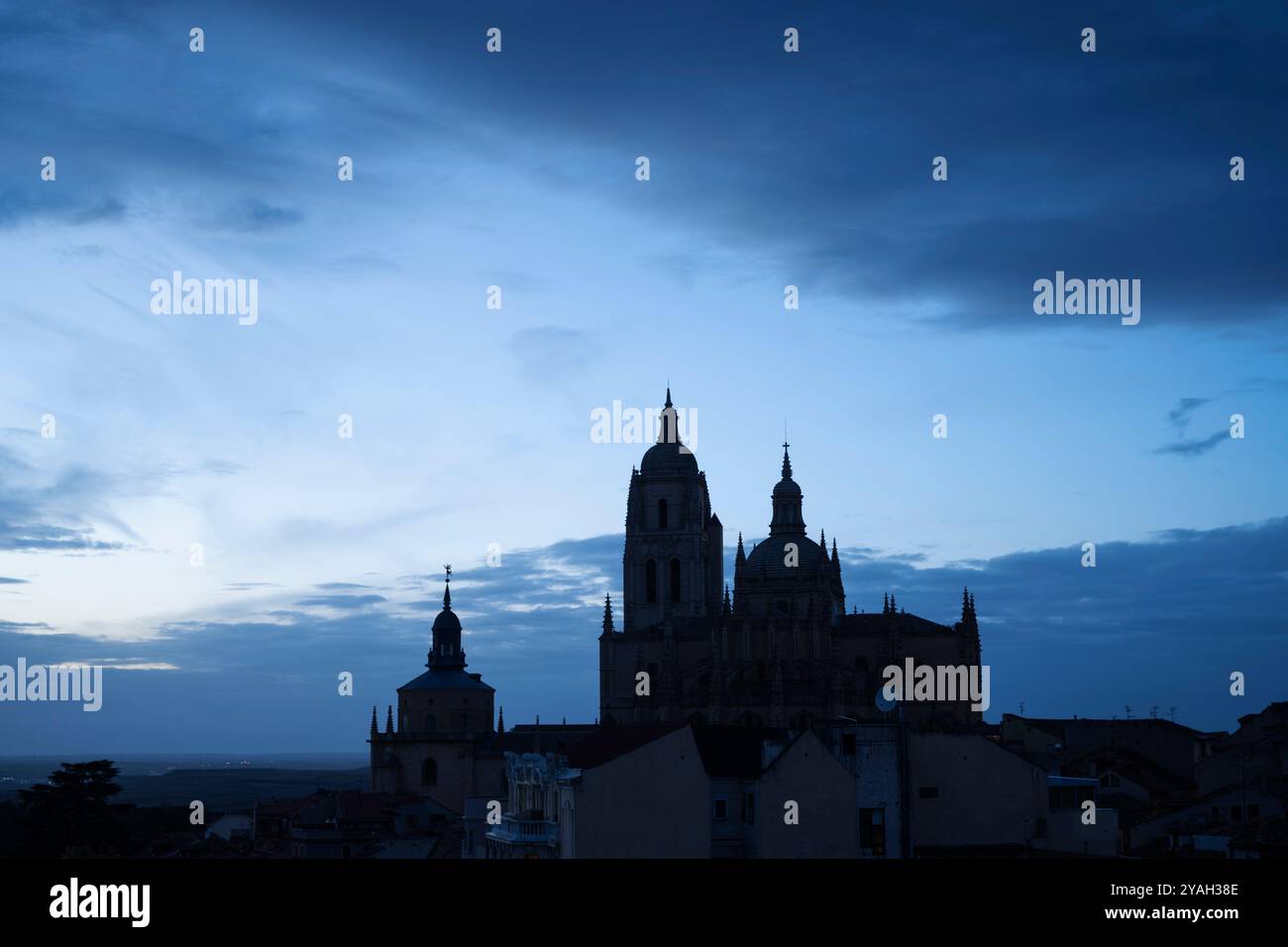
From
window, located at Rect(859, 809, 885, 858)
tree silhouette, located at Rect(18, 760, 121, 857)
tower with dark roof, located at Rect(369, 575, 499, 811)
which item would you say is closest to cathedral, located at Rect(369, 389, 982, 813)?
tower with dark roof, located at Rect(369, 575, 499, 811)

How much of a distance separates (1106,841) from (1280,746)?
1686cm

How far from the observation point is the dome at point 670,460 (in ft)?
424

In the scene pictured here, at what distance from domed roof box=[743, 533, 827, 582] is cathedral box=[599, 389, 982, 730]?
97 mm

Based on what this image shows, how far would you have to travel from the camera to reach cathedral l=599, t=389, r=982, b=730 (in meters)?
106

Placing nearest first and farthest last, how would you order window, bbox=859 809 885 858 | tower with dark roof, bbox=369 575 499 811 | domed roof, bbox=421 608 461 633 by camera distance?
window, bbox=859 809 885 858
tower with dark roof, bbox=369 575 499 811
domed roof, bbox=421 608 461 633

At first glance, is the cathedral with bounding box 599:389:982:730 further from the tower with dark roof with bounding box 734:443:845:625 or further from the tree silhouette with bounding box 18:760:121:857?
the tree silhouette with bounding box 18:760:121:857

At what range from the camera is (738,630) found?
112688 millimetres

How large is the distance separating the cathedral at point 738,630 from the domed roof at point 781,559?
10 cm

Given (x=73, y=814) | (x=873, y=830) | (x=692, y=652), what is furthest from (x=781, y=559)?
(x=873, y=830)
